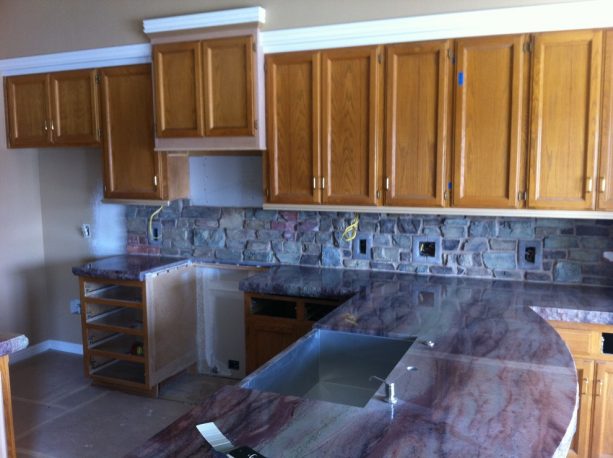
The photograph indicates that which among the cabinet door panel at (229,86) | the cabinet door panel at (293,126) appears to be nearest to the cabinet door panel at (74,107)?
the cabinet door panel at (229,86)

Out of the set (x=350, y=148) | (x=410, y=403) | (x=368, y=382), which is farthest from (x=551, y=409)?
(x=350, y=148)

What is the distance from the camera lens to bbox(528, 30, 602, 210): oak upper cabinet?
277 cm

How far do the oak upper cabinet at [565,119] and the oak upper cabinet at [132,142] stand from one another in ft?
7.80

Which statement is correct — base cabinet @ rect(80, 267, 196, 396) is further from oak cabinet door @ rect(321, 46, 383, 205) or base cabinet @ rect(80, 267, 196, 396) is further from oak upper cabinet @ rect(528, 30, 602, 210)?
oak upper cabinet @ rect(528, 30, 602, 210)

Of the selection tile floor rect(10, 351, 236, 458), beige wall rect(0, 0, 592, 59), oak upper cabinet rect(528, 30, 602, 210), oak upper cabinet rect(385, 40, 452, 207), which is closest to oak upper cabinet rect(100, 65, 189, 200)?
beige wall rect(0, 0, 592, 59)

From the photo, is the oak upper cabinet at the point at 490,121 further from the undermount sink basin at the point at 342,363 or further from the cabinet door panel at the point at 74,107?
the cabinet door panel at the point at 74,107

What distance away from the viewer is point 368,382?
229 centimetres

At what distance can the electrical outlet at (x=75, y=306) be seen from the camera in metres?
4.62

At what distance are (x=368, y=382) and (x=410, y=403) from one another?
0.67 metres

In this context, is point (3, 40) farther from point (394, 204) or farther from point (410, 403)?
point (410, 403)

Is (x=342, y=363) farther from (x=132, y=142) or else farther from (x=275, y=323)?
(x=132, y=142)

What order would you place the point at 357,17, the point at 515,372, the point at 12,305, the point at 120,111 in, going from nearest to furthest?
the point at 515,372 → the point at 357,17 → the point at 120,111 → the point at 12,305

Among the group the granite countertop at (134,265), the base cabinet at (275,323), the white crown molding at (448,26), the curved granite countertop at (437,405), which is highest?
the white crown molding at (448,26)

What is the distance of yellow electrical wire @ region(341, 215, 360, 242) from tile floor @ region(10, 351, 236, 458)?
56.6 inches
